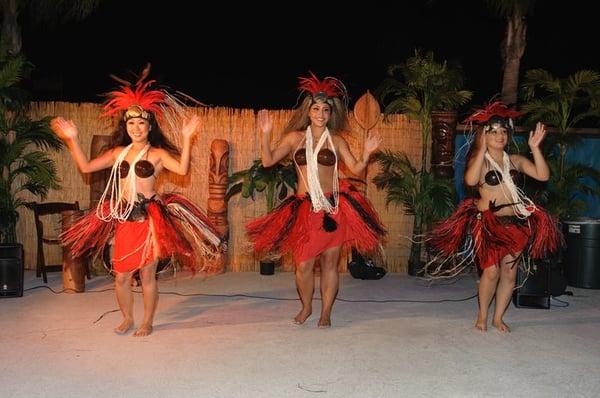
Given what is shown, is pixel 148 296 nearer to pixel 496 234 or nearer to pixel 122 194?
pixel 122 194

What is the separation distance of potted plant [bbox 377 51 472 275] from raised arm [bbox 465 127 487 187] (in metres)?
1.85

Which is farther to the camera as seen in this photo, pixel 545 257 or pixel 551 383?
pixel 545 257

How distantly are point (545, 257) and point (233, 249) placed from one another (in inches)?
124

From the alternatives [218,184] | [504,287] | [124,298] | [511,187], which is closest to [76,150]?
[124,298]

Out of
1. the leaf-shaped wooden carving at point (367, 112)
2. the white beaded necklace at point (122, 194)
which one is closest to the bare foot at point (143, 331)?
the white beaded necklace at point (122, 194)

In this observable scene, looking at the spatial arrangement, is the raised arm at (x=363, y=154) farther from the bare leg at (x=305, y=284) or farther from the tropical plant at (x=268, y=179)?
the tropical plant at (x=268, y=179)

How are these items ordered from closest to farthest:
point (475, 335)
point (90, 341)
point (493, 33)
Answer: point (90, 341), point (475, 335), point (493, 33)

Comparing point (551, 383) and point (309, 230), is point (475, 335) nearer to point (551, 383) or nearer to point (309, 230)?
point (551, 383)

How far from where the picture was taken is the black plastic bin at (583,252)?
6.33 m

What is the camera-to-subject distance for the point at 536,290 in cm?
546

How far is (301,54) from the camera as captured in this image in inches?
573

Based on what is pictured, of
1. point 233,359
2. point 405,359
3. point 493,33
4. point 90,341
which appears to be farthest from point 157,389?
point 493,33

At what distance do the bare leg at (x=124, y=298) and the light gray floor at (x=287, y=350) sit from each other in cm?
11

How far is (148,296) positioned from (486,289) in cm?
227
